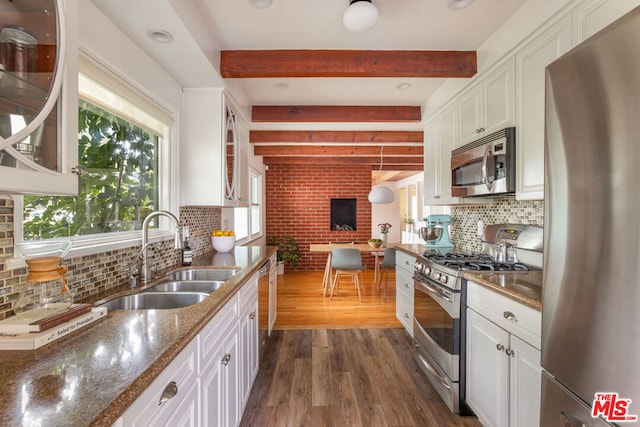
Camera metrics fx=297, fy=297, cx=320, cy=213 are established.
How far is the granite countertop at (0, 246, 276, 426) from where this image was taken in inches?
22.2

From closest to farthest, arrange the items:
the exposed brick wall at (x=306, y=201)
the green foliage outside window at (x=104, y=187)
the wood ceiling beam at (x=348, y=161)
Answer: the green foliage outside window at (x=104, y=187)
the wood ceiling beam at (x=348, y=161)
the exposed brick wall at (x=306, y=201)

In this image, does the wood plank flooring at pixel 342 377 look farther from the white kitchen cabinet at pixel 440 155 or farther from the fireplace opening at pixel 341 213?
the fireplace opening at pixel 341 213

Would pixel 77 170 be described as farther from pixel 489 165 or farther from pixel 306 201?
pixel 306 201

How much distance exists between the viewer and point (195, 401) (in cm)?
104

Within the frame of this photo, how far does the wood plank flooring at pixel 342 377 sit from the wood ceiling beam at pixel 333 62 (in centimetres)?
226

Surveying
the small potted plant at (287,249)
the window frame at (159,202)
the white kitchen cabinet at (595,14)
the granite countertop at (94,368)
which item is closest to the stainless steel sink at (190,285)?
the window frame at (159,202)

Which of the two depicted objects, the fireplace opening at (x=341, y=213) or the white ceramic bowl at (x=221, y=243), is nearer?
the white ceramic bowl at (x=221, y=243)

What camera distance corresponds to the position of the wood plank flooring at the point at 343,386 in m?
1.80

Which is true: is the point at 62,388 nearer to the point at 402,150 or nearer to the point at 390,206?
the point at 402,150

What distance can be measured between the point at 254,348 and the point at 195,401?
1.06 m

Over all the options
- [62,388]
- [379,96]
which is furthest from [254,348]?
[379,96]

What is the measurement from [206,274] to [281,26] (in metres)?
1.70

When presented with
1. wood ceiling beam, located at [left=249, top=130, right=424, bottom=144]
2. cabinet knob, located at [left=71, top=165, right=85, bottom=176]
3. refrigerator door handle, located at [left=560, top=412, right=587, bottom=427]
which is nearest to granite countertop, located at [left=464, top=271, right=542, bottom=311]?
refrigerator door handle, located at [left=560, top=412, right=587, bottom=427]

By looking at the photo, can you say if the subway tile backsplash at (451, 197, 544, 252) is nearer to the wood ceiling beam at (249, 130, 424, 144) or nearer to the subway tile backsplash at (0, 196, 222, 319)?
the wood ceiling beam at (249, 130, 424, 144)
